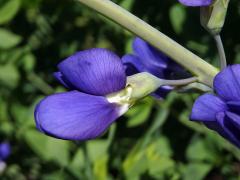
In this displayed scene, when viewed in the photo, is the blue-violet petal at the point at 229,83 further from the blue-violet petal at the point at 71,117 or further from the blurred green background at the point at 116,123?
the blurred green background at the point at 116,123

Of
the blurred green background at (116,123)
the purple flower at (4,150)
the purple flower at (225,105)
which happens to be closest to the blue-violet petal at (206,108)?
the purple flower at (225,105)

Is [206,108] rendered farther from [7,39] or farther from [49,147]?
[7,39]

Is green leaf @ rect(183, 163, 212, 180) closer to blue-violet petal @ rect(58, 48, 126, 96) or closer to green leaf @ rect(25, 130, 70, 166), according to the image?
green leaf @ rect(25, 130, 70, 166)

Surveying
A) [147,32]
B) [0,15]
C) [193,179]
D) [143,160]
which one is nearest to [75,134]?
[147,32]

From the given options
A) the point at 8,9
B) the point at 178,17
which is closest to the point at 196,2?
the point at 178,17

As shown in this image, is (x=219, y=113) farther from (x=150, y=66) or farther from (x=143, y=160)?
(x=143, y=160)

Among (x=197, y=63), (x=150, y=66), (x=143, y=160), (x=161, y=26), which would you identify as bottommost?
(x=143, y=160)

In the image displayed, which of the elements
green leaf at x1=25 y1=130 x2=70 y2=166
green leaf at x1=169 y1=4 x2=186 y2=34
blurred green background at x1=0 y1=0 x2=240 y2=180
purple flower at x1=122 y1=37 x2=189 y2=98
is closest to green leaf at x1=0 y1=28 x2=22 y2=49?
blurred green background at x1=0 y1=0 x2=240 y2=180
